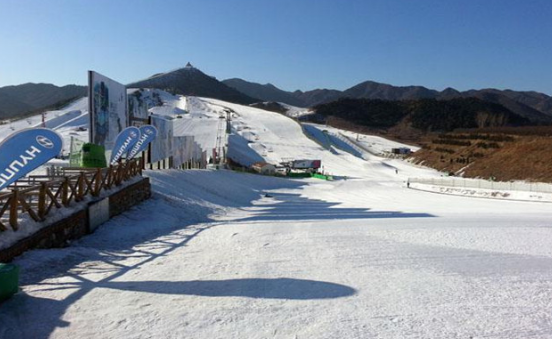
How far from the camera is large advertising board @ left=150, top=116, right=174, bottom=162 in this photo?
29.0 m

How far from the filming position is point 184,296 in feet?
24.4

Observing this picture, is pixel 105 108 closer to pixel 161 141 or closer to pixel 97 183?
pixel 97 183

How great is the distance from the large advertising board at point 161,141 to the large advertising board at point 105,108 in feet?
15.3

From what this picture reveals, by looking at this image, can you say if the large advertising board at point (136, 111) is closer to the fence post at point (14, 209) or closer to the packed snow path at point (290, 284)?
the packed snow path at point (290, 284)

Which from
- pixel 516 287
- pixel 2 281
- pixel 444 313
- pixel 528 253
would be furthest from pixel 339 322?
pixel 528 253

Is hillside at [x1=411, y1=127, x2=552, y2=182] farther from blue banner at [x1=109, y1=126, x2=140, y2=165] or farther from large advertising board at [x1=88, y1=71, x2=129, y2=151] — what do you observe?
blue banner at [x1=109, y1=126, x2=140, y2=165]

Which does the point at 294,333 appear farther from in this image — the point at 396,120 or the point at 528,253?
the point at 396,120

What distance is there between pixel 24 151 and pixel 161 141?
70.2 feet

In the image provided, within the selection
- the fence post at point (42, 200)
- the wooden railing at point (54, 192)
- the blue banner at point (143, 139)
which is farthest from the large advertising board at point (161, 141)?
the fence post at point (42, 200)

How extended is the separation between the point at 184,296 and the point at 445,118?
189 meters

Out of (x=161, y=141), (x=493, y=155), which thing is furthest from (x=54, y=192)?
(x=493, y=155)

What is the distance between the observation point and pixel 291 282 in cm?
820

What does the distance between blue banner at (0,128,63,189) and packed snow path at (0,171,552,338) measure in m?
1.58

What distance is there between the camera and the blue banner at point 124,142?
18.3 m
